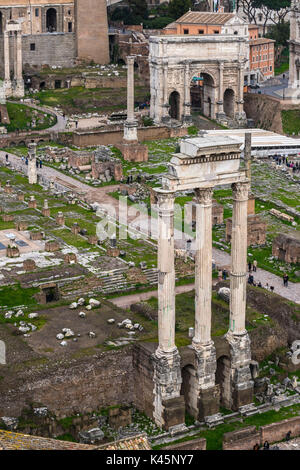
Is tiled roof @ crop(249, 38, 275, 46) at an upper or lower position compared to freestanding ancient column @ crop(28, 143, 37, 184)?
upper

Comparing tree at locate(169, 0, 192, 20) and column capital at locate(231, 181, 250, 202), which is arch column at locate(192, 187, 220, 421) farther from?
tree at locate(169, 0, 192, 20)

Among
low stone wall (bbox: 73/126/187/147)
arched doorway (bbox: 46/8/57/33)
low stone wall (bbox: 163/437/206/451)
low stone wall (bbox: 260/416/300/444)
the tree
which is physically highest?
the tree

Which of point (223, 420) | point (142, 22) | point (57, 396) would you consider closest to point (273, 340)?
point (223, 420)

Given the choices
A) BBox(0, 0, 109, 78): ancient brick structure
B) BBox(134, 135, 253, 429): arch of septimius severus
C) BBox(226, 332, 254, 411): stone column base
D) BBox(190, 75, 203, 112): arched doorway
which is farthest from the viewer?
BBox(0, 0, 109, 78): ancient brick structure

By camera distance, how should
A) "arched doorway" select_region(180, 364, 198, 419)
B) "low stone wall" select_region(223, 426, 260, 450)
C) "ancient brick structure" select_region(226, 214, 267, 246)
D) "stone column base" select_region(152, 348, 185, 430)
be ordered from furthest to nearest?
"ancient brick structure" select_region(226, 214, 267, 246)
"arched doorway" select_region(180, 364, 198, 419)
"stone column base" select_region(152, 348, 185, 430)
"low stone wall" select_region(223, 426, 260, 450)

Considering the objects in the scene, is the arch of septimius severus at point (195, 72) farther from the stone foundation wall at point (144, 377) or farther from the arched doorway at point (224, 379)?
the stone foundation wall at point (144, 377)

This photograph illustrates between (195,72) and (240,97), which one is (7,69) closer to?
(195,72)

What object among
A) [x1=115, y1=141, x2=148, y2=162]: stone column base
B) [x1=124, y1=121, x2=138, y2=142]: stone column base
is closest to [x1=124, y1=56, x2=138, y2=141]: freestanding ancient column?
[x1=124, y1=121, x2=138, y2=142]: stone column base

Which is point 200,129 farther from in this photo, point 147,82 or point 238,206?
point 238,206
